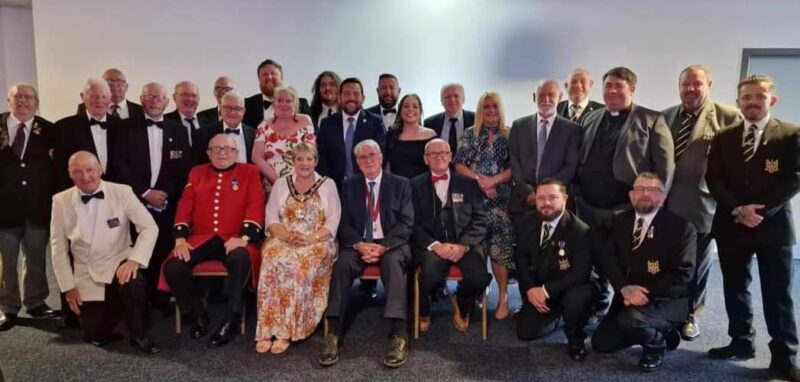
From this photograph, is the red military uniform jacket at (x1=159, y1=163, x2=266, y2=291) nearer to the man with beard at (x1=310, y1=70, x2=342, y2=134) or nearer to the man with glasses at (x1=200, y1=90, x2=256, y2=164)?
the man with glasses at (x1=200, y1=90, x2=256, y2=164)

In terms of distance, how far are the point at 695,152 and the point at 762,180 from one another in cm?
50

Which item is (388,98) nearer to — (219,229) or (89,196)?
(219,229)

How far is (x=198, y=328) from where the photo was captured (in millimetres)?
3434

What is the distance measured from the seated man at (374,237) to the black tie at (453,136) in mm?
707

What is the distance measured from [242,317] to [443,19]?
12.1ft

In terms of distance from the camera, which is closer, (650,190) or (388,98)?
(650,190)

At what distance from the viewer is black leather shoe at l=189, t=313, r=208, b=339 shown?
3.42 m

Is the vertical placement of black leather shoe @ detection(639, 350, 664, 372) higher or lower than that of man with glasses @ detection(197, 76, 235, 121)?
lower

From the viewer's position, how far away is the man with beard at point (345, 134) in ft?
13.1

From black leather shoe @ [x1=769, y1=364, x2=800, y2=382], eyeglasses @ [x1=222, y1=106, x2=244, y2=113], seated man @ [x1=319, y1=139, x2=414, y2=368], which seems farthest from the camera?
eyeglasses @ [x1=222, y1=106, x2=244, y2=113]

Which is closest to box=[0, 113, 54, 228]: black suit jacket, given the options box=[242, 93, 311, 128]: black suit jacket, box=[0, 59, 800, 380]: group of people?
box=[0, 59, 800, 380]: group of people

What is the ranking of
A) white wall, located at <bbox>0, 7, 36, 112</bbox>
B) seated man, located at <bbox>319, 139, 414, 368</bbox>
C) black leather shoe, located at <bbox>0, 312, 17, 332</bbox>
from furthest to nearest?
1. white wall, located at <bbox>0, 7, 36, 112</bbox>
2. black leather shoe, located at <bbox>0, 312, 17, 332</bbox>
3. seated man, located at <bbox>319, 139, 414, 368</bbox>

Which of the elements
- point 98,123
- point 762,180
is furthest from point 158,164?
point 762,180

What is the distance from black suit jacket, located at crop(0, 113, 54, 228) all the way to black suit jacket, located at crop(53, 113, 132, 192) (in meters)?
0.07
